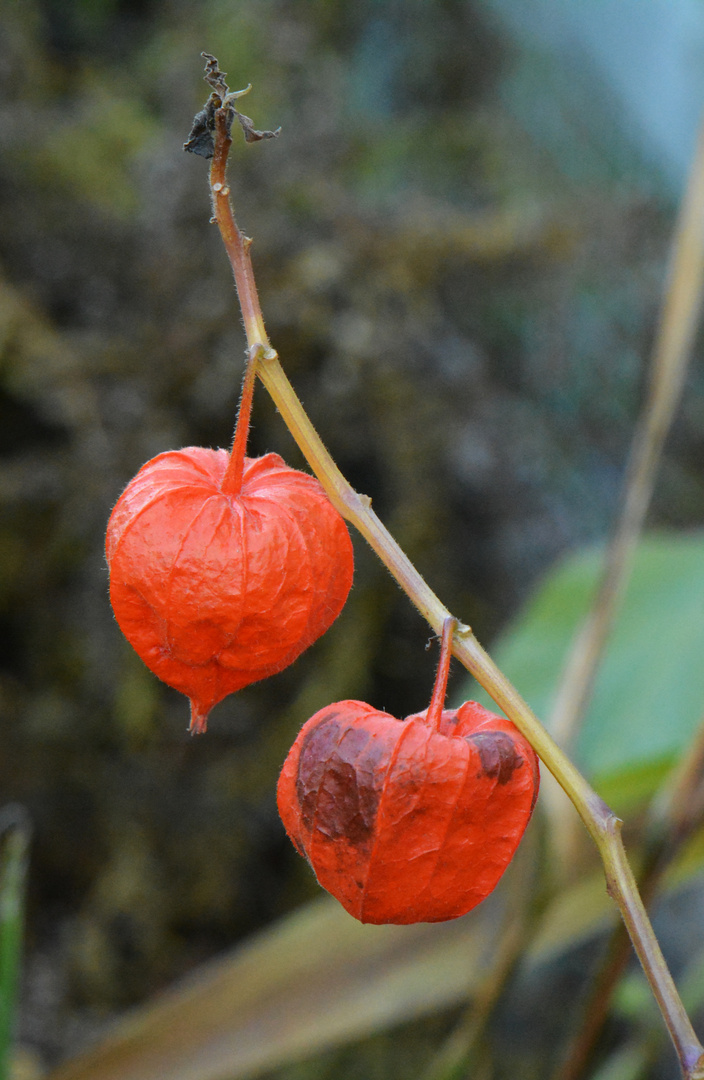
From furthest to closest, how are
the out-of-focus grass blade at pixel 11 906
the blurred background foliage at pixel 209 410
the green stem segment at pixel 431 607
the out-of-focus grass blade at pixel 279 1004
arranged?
the blurred background foliage at pixel 209 410
the out-of-focus grass blade at pixel 279 1004
the out-of-focus grass blade at pixel 11 906
the green stem segment at pixel 431 607

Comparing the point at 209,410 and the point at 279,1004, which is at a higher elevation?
the point at 209,410

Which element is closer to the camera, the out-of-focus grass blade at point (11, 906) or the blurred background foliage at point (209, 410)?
the out-of-focus grass blade at point (11, 906)

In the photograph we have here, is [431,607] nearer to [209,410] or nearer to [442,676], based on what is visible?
[442,676]

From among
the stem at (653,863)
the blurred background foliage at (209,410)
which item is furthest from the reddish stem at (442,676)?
the blurred background foliage at (209,410)

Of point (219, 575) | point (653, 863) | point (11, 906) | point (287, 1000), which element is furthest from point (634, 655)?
point (219, 575)

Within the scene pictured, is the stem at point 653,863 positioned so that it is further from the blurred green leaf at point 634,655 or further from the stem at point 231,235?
the stem at point 231,235

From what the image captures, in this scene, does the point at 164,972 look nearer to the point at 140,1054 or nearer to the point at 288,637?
the point at 140,1054
